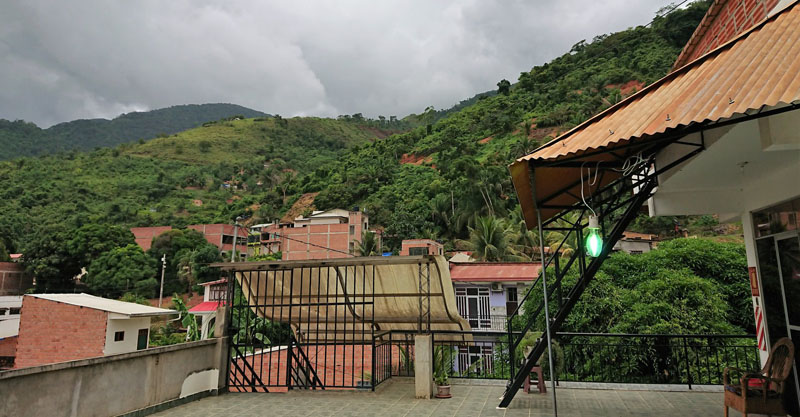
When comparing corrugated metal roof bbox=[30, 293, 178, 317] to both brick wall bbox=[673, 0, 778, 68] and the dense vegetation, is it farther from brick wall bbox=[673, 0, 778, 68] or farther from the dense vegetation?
brick wall bbox=[673, 0, 778, 68]

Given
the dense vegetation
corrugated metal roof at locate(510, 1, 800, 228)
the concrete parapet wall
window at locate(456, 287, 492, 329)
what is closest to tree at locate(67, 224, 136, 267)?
the dense vegetation

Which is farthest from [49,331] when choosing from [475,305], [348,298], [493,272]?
[493,272]

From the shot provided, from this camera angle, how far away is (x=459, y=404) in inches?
284

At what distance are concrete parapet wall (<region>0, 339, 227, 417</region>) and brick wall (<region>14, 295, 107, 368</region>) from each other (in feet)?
47.6

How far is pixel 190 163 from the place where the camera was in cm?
10206

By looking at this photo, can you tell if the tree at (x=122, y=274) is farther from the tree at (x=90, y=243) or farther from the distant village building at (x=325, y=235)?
the distant village building at (x=325, y=235)

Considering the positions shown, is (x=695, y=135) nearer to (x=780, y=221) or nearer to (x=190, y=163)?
(x=780, y=221)

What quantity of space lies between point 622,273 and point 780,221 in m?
11.7

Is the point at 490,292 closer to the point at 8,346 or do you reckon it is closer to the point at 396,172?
the point at 8,346

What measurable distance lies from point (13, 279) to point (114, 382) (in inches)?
2248

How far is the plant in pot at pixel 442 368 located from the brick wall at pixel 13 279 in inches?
2220

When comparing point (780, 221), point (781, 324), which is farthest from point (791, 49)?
point (781, 324)

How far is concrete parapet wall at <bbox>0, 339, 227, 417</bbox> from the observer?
205 inches

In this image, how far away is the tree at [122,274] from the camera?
45781mm
